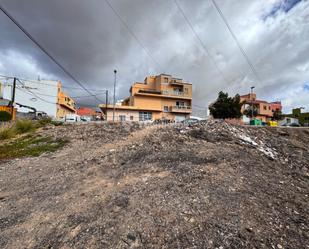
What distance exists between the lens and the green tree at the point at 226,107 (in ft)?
89.7

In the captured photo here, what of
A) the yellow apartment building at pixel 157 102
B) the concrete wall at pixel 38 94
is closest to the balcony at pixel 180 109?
the yellow apartment building at pixel 157 102

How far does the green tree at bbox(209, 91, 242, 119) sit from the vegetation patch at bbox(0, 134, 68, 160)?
77.4ft

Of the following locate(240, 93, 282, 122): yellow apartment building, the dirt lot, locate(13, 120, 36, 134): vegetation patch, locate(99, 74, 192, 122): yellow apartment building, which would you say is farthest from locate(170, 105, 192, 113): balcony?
the dirt lot

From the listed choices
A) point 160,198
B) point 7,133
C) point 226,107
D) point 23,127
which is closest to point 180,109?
point 226,107

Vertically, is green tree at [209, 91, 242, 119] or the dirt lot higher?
green tree at [209, 91, 242, 119]

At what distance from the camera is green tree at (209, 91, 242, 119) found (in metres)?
27.3

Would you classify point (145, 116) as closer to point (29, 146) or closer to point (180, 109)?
point (180, 109)

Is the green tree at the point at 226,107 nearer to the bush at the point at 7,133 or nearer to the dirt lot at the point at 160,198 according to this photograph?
the dirt lot at the point at 160,198

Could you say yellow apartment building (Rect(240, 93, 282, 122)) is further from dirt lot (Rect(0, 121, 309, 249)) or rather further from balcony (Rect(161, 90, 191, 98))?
dirt lot (Rect(0, 121, 309, 249))

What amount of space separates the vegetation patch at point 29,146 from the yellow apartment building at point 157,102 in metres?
17.6

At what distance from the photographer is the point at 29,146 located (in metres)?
8.62

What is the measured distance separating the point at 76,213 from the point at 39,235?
0.62 meters

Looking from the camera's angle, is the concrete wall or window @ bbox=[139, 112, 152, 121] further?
the concrete wall

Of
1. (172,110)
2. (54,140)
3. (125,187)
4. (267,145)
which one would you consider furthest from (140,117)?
(125,187)
